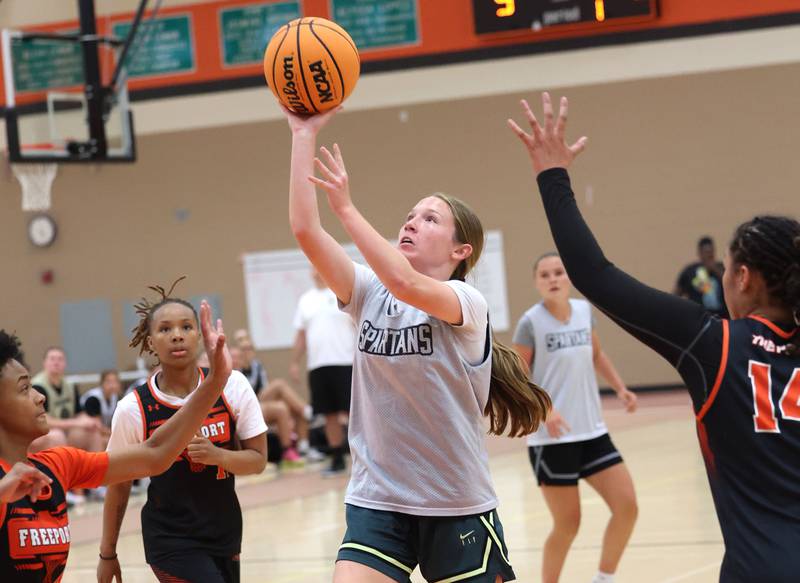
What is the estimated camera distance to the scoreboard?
15352mm

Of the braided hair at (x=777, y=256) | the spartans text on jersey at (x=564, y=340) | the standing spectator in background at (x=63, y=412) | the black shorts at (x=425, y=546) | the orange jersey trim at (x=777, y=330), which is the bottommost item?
the standing spectator in background at (x=63, y=412)

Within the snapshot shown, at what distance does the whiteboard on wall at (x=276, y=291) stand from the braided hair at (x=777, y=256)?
46.5ft

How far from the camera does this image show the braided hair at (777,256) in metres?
2.75

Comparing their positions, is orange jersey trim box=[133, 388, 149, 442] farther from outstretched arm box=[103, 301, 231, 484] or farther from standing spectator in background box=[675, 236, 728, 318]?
standing spectator in background box=[675, 236, 728, 318]

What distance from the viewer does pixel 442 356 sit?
3.58 metres

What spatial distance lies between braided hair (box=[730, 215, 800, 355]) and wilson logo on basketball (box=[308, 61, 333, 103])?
1.42m

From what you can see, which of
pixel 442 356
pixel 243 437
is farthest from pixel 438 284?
pixel 243 437

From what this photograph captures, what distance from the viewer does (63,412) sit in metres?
11.3

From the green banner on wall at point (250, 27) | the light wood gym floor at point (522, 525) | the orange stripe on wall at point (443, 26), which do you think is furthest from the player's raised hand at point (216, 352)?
the green banner on wall at point (250, 27)

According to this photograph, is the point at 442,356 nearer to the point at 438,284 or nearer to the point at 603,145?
the point at 438,284

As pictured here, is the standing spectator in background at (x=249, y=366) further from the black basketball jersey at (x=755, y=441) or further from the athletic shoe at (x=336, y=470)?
the black basketball jersey at (x=755, y=441)

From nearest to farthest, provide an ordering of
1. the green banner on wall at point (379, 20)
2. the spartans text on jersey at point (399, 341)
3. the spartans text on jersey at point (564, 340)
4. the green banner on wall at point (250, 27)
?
the spartans text on jersey at point (399, 341)
the spartans text on jersey at point (564, 340)
the green banner on wall at point (379, 20)
the green banner on wall at point (250, 27)

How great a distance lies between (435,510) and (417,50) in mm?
13902

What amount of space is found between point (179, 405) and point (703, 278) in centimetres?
1207
